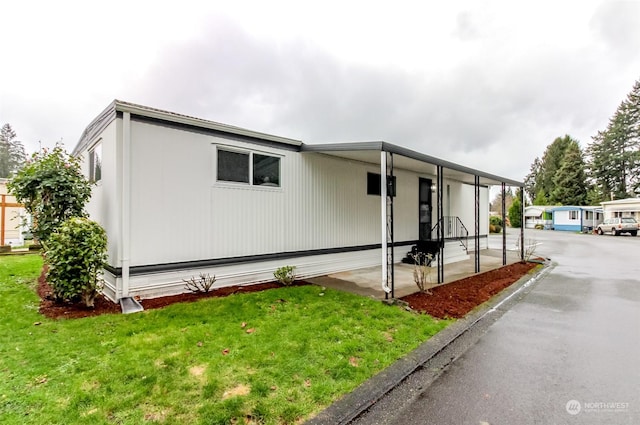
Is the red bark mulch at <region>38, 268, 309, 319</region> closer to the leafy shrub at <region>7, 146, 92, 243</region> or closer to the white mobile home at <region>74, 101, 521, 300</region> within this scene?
the white mobile home at <region>74, 101, 521, 300</region>

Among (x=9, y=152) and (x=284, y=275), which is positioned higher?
(x=9, y=152)

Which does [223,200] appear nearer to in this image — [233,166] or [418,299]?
[233,166]

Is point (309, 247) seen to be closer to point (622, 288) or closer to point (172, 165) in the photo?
point (172, 165)

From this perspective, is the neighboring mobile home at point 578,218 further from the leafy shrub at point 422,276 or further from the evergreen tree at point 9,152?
the evergreen tree at point 9,152

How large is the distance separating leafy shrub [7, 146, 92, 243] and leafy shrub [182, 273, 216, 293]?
282 cm

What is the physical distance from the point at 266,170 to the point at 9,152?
1925 inches

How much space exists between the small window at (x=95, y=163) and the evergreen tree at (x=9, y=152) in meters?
41.0

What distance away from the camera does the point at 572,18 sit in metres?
9.77

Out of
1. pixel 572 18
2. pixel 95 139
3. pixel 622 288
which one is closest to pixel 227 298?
pixel 95 139

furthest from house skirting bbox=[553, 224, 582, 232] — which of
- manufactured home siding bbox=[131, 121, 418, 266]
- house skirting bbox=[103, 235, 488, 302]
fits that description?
manufactured home siding bbox=[131, 121, 418, 266]

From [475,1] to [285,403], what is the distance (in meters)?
12.3

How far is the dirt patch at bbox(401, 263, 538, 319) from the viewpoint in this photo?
17.4 ft

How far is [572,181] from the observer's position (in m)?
40.1

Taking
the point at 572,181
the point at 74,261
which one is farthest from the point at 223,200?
the point at 572,181
